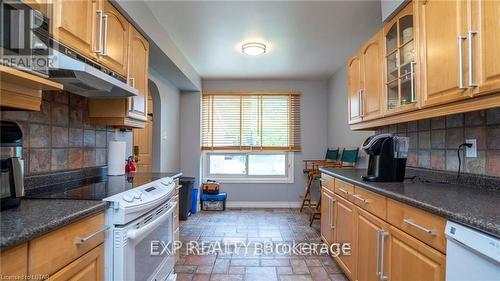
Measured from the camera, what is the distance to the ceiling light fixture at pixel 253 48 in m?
3.20

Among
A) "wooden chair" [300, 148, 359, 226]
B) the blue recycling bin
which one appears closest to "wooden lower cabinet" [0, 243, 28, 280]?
"wooden chair" [300, 148, 359, 226]

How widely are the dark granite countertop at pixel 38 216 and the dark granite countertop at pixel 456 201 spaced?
4.73 feet

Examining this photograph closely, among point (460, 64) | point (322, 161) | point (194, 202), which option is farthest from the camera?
point (322, 161)

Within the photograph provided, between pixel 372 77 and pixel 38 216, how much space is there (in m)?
2.41

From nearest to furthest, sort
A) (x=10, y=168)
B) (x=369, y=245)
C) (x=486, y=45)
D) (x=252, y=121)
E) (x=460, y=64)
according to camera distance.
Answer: (x=10, y=168) < (x=486, y=45) < (x=460, y=64) < (x=369, y=245) < (x=252, y=121)

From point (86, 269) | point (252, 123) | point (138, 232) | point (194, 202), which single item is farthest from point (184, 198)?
point (86, 269)

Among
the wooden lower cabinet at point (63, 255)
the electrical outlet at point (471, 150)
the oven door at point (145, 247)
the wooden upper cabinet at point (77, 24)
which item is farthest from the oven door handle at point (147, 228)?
the electrical outlet at point (471, 150)

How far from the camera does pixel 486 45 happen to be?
4.05ft

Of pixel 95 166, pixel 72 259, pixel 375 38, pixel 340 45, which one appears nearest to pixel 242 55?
pixel 340 45

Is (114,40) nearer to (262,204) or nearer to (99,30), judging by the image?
(99,30)

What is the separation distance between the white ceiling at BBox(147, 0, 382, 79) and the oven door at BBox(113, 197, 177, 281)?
1685mm

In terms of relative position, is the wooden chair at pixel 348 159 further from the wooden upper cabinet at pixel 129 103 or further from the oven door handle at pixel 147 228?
the wooden upper cabinet at pixel 129 103

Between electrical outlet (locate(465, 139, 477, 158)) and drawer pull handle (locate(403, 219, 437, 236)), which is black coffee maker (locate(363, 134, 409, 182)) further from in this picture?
drawer pull handle (locate(403, 219, 437, 236))

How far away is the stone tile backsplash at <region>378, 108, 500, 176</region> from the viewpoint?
158 centimetres
